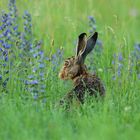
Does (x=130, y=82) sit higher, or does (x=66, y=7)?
(x=66, y=7)

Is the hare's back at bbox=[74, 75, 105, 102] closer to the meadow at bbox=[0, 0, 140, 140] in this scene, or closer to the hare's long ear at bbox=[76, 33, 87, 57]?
the meadow at bbox=[0, 0, 140, 140]

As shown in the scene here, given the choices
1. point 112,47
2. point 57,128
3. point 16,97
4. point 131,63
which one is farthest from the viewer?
point 112,47

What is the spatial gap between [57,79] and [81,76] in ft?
1.42

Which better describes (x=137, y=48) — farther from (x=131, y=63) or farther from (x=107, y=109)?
(x=107, y=109)

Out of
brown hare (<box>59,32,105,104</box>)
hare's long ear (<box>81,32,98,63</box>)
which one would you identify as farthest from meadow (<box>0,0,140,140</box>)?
hare's long ear (<box>81,32,98,63</box>)

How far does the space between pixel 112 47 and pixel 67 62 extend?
1.37 metres

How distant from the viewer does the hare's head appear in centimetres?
710

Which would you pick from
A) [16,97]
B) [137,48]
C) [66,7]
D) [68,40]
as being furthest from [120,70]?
[66,7]

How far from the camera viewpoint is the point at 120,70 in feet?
24.2

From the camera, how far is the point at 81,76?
6.86 m

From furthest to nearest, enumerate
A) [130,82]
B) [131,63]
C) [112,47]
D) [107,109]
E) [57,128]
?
[112,47]
[131,63]
[130,82]
[107,109]
[57,128]

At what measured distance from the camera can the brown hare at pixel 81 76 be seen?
645cm

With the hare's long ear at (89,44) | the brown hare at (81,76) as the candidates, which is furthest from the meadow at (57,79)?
the hare's long ear at (89,44)

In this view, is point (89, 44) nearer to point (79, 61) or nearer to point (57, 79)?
point (79, 61)
